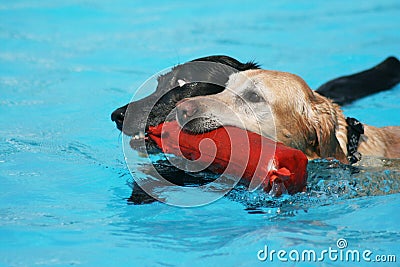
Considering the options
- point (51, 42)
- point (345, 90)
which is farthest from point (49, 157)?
point (51, 42)

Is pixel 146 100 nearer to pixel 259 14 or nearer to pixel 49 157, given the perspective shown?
pixel 49 157

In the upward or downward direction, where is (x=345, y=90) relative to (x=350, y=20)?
downward

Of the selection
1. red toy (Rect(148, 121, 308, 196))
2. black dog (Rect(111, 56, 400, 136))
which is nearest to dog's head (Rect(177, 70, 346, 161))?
black dog (Rect(111, 56, 400, 136))

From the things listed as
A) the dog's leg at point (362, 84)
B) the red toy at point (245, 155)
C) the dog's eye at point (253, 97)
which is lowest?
the red toy at point (245, 155)

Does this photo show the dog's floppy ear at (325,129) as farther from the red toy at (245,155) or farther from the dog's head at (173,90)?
the dog's head at (173,90)

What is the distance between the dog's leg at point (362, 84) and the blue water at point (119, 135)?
116 mm

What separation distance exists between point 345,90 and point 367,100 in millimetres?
245

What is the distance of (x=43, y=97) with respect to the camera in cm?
608

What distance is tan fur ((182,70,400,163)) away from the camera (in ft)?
12.3

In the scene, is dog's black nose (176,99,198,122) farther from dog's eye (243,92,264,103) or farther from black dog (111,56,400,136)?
dog's eye (243,92,264,103)

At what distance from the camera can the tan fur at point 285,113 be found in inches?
148

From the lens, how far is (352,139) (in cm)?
403

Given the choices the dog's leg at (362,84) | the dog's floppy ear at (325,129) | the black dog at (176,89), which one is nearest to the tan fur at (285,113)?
the dog's floppy ear at (325,129)

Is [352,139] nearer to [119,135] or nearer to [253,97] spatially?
[253,97]
